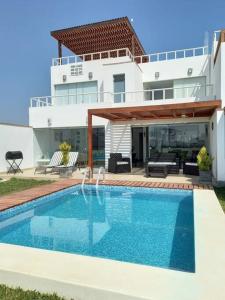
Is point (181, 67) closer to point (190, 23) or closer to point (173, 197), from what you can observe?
point (190, 23)

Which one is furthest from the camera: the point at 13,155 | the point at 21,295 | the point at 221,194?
the point at 13,155

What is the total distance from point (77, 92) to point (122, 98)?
4459 millimetres

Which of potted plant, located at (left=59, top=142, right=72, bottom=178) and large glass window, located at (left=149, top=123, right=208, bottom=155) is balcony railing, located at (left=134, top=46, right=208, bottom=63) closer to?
large glass window, located at (left=149, top=123, right=208, bottom=155)

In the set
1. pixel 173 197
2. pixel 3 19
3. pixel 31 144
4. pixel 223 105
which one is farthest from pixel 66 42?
pixel 173 197

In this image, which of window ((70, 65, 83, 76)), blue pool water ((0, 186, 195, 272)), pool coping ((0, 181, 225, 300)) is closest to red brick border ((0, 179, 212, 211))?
blue pool water ((0, 186, 195, 272))

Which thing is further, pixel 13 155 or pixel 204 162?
pixel 13 155

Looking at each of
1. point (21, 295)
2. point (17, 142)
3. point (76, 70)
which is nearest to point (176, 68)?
point (76, 70)

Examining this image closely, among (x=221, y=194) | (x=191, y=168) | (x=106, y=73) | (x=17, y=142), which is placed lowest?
(x=221, y=194)

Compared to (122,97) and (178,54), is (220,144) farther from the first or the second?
(178,54)

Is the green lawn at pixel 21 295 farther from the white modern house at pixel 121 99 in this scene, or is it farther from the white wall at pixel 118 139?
the white wall at pixel 118 139

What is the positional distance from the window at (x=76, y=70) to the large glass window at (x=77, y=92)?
2.37ft

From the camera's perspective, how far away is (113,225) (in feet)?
20.7

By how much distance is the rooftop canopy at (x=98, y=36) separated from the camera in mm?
17922

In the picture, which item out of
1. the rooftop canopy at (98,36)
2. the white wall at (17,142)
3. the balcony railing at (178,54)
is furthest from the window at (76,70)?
the white wall at (17,142)
